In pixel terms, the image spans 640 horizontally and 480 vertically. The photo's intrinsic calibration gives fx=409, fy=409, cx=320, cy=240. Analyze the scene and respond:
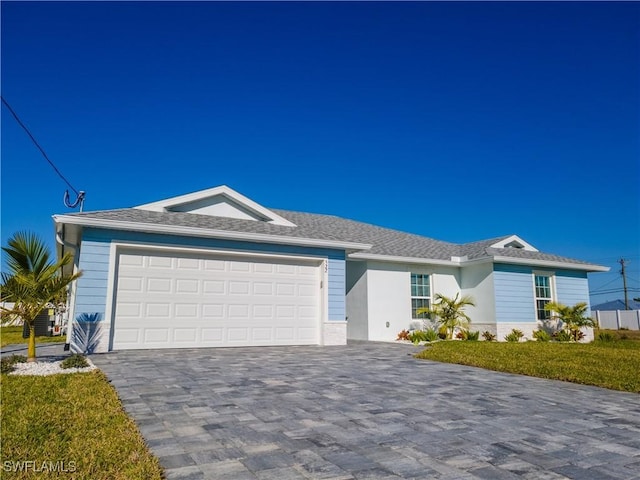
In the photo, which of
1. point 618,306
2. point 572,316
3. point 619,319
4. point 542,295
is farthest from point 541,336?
A: point 618,306

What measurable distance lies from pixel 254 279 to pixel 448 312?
302 inches

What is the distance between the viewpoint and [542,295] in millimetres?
16844

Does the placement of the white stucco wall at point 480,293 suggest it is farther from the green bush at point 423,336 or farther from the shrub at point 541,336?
the green bush at point 423,336

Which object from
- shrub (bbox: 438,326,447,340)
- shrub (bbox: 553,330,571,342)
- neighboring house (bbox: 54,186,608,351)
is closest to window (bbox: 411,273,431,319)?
neighboring house (bbox: 54,186,608,351)

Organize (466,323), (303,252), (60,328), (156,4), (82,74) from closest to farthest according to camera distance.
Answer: (156,4) → (82,74) → (303,252) → (466,323) → (60,328)

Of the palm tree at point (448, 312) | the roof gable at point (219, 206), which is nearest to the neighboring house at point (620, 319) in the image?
the palm tree at point (448, 312)

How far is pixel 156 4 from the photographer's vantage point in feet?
32.7

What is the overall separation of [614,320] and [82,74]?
3222 centimetres

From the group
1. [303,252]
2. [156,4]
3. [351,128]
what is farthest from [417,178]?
[156,4]

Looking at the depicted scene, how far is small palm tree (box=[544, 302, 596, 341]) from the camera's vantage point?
1612 cm

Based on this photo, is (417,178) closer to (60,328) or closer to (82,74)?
(82,74)

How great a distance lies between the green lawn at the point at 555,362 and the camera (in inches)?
279

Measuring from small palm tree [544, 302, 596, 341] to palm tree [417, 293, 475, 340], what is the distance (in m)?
3.62
